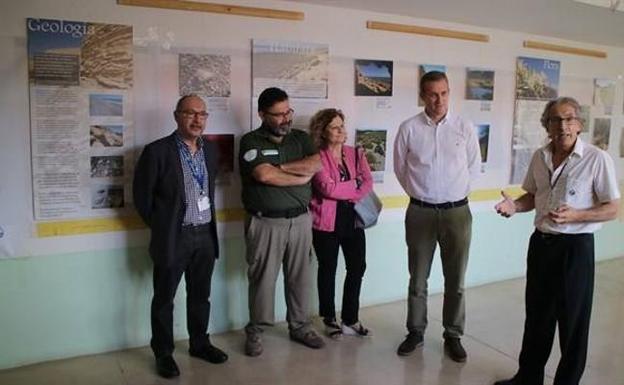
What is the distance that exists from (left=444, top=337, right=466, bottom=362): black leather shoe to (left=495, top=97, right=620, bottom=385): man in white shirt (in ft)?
2.17

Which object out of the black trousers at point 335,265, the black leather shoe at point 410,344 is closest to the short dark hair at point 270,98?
the black trousers at point 335,265

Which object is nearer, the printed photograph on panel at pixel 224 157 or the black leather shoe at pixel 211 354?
the black leather shoe at pixel 211 354

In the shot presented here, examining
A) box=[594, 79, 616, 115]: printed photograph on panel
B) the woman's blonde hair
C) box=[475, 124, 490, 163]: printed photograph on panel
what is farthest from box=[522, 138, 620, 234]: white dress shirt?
box=[594, 79, 616, 115]: printed photograph on panel

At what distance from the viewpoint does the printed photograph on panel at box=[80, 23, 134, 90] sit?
3.23 m

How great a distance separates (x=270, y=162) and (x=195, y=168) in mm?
471

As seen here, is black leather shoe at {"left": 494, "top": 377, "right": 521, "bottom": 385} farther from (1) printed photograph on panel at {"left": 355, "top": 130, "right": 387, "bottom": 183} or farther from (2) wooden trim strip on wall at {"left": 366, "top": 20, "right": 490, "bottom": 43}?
(2) wooden trim strip on wall at {"left": 366, "top": 20, "right": 490, "bottom": 43}

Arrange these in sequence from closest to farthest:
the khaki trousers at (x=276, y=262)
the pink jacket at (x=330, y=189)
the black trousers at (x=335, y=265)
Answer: the khaki trousers at (x=276, y=262) < the pink jacket at (x=330, y=189) < the black trousers at (x=335, y=265)

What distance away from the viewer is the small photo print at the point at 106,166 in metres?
3.35

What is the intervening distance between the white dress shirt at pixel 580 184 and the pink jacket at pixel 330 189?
4.19 ft

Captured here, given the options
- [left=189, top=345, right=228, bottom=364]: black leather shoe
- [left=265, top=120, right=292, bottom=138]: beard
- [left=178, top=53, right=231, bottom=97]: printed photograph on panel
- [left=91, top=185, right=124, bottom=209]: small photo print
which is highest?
[left=178, top=53, right=231, bottom=97]: printed photograph on panel

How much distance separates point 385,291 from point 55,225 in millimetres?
2643

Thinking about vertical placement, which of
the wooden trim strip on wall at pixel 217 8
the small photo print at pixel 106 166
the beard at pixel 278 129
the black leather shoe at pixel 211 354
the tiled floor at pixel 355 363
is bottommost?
the tiled floor at pixel 355 363

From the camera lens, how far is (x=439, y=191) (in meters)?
3.35

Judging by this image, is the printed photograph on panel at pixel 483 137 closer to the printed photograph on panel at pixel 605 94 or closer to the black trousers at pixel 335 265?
the printed photograph on panel at pixel 605 94
